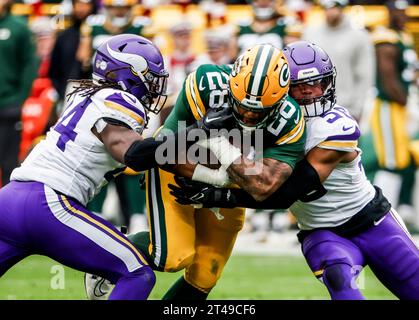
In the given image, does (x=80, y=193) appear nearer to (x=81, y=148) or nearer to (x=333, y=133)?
(x=81, y=148)

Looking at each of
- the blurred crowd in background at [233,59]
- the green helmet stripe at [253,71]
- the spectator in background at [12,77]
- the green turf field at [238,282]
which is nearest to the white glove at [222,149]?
the green helmet stripe at [253,71]

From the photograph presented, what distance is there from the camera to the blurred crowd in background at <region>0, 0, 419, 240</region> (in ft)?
29.1

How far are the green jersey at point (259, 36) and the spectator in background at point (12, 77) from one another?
1787 millimetres

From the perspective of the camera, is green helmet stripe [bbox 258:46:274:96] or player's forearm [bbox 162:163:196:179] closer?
green helmet stripe [bbox 258:46:274:96]

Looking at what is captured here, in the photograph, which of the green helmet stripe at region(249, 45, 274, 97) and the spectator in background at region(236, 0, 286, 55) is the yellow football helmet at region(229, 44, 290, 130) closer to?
the green helmet stripe at region(249, 45, 274, 97)

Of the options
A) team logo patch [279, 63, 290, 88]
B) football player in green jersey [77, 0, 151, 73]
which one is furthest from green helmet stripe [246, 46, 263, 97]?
football player in green jersey [77, 0, 151, 73]

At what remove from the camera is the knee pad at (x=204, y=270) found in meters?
5.43

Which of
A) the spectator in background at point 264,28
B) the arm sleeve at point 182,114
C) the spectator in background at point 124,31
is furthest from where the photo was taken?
the spectator in background at point 264,28

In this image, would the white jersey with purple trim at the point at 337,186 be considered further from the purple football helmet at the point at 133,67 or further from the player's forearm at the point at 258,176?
the purple football helmet at the point at 133,67

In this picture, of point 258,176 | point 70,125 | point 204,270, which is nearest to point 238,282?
point 204,270

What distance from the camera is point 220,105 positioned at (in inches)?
204

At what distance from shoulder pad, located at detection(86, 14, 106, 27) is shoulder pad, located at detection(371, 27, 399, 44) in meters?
2.36

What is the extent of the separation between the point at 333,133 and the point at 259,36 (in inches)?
170
